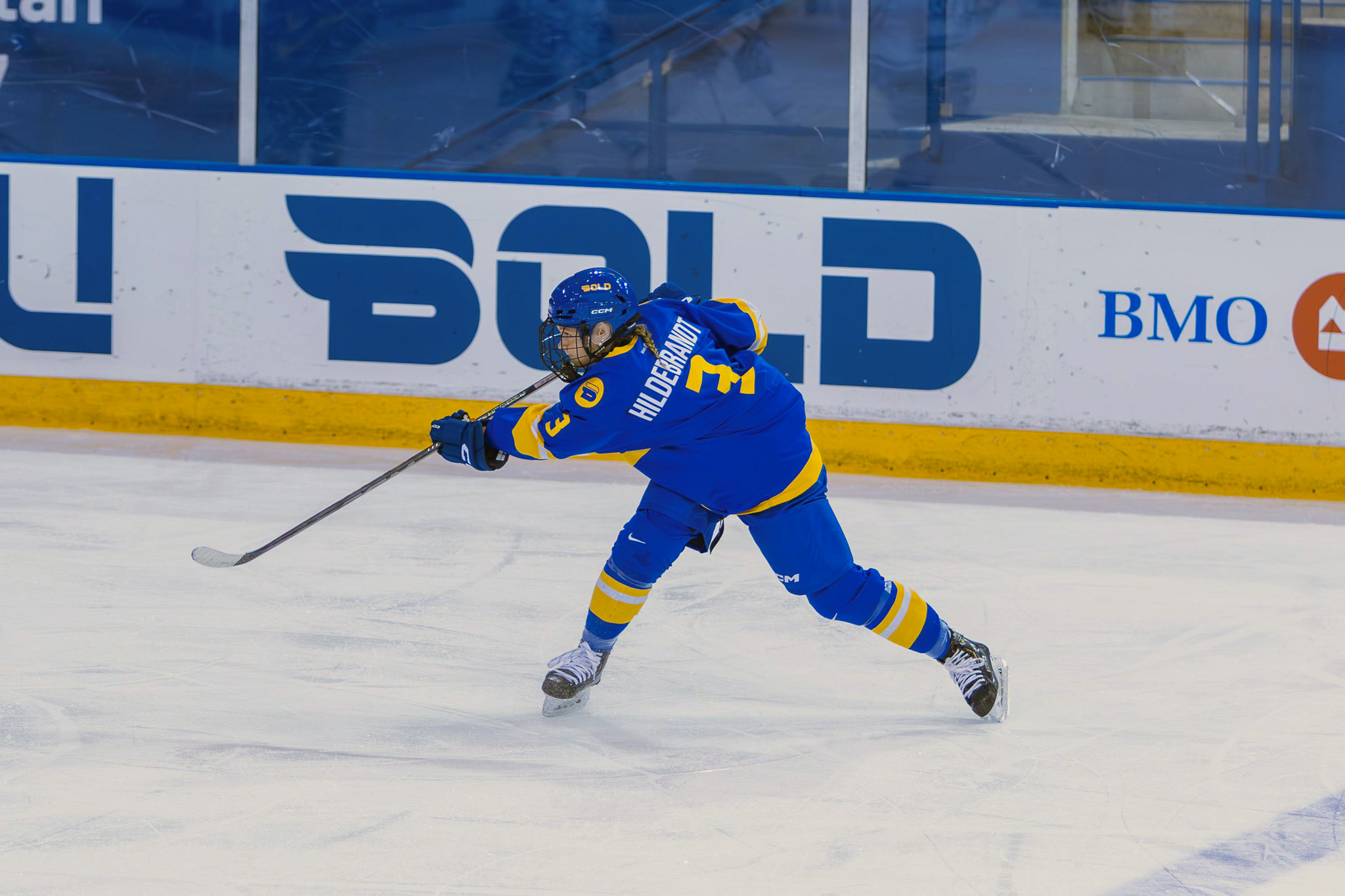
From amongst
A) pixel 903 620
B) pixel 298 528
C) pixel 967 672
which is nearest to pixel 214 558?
pixel 298 528

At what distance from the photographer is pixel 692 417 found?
9.32 feet

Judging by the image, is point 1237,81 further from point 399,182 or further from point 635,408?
point 635,408

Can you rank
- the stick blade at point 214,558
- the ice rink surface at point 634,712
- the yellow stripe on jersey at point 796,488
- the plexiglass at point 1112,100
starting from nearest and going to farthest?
the ice rink surface at point 634,712, the yellow stripe on jersey at point 796,488, the stick blade at point 214,558, the plexiglass at point 1112,100

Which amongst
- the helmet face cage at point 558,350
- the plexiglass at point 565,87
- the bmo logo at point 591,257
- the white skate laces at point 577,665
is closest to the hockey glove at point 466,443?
the helmet face cage at point 558,350

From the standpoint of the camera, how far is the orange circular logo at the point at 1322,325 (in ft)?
18.1

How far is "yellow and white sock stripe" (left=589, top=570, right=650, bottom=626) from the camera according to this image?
10.0 feet

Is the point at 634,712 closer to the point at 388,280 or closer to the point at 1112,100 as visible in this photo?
the point at 388,280

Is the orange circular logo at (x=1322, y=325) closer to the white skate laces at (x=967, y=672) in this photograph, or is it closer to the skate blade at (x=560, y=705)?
the white skate laces at (x=967, y=672)

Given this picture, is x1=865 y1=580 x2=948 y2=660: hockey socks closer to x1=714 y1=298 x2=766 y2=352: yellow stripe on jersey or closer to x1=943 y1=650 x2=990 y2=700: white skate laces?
x1=943 y1=650 x2=990 y2=700: white skate laces

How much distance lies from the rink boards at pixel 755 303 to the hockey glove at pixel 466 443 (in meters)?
3.09

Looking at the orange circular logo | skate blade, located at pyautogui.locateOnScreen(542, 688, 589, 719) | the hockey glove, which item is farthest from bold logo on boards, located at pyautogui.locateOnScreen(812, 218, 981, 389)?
the hockey glove

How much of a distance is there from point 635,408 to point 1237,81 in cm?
394

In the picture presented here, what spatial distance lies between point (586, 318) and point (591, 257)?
318cm

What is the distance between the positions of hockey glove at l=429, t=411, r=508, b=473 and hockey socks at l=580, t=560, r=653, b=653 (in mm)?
362
